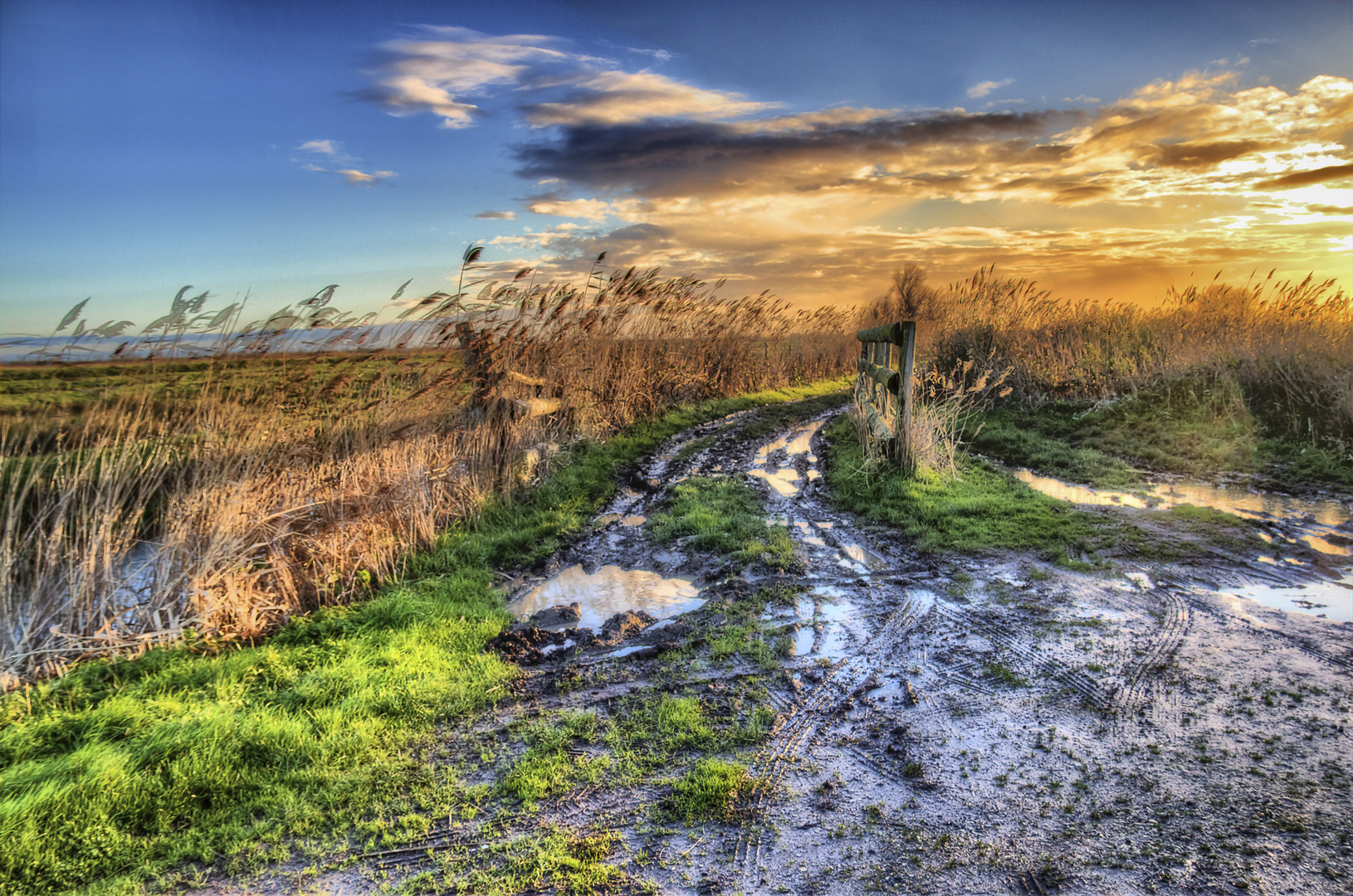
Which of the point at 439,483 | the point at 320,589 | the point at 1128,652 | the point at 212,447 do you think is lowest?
the point at 1128,652

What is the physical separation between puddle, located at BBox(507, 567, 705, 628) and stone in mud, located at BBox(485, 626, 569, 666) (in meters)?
0.24

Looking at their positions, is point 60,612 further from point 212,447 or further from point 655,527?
point 655,527

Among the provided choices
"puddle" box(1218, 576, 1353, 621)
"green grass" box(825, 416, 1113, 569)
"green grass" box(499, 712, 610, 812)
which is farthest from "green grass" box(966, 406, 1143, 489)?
"green grass" box(499, 712, 610, 812)

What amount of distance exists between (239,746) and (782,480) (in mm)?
7138

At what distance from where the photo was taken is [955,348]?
15078 mm

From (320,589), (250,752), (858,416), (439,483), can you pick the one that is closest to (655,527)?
(439,483)

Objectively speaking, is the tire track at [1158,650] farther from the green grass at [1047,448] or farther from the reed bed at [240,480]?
the reed bed at [240,480]

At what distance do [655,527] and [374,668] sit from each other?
3459 mm

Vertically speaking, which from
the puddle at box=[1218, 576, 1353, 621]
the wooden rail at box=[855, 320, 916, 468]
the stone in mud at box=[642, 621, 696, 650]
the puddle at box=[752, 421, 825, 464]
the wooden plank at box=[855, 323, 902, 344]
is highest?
the wooden plank at box=[855, 323, 902, 344]

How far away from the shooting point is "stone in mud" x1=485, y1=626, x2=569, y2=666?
4684mm

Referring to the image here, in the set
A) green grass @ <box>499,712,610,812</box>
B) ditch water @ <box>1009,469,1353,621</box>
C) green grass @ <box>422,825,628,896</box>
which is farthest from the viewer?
ditch water @ <box>1009,469,1353,621</box>

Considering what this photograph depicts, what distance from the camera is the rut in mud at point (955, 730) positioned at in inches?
106

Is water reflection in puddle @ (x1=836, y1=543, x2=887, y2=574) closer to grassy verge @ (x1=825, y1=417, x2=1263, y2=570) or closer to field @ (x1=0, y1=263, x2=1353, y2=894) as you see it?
field @ (x1=0, y1=263, x2=1353, y2=894)

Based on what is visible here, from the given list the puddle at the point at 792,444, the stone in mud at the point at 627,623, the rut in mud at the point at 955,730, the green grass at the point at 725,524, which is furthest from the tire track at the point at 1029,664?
the puddle at the point at 792,444
